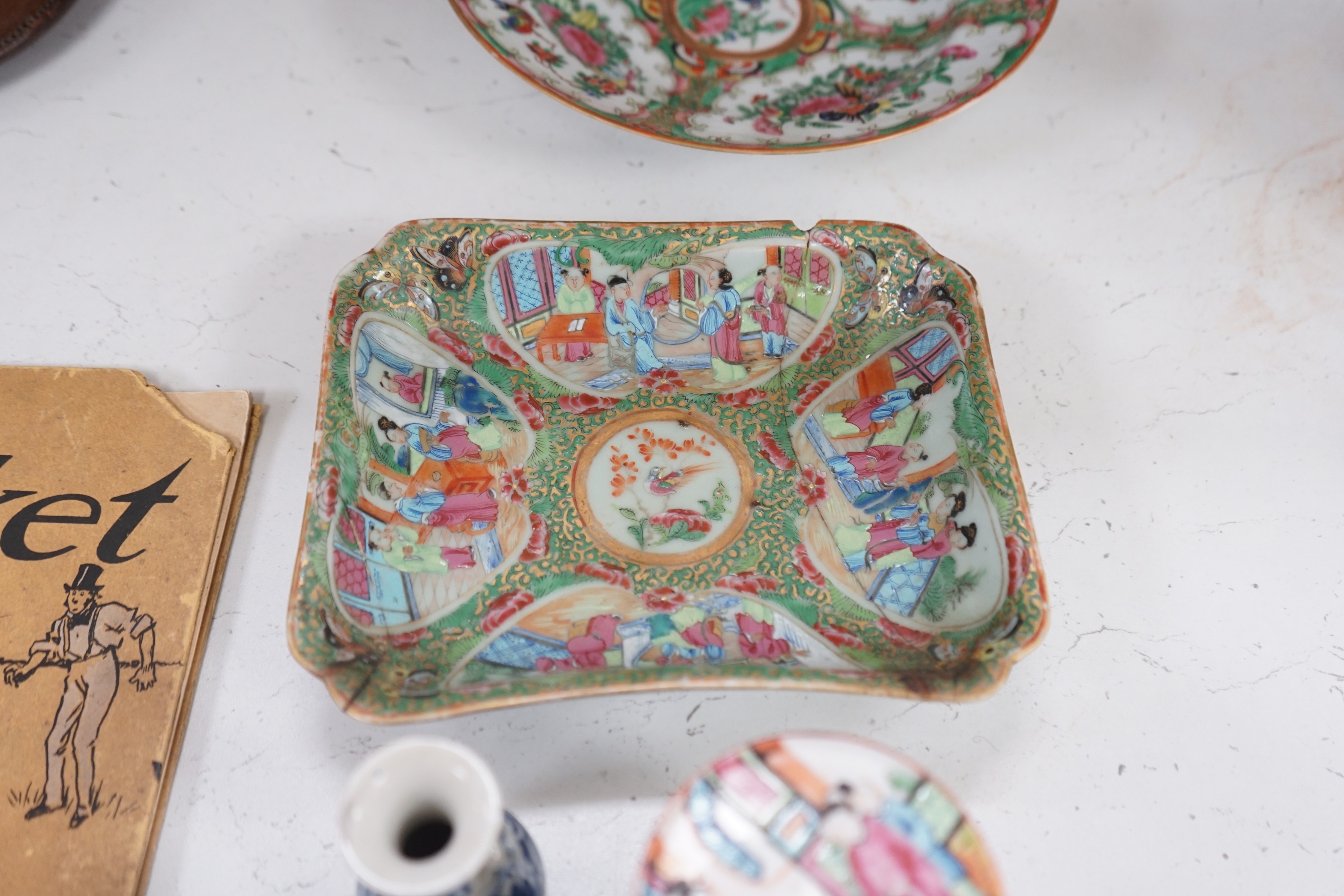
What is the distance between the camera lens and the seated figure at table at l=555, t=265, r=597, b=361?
4.17 ft

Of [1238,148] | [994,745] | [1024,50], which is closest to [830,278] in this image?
[1024,50]

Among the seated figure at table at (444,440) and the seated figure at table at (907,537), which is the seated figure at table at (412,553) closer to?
the seated figure at table at (444,440)

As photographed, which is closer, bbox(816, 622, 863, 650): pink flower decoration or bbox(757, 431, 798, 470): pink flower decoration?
bbox(816, 622, 863, 650): pink flower decoration

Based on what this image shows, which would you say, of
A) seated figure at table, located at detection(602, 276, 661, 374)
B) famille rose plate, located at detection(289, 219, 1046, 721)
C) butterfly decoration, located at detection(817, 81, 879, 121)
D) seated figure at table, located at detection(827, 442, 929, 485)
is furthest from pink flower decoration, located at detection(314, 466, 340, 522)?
butterfly decoration, located at detection(817, 81, 879, 121)

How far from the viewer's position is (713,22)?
40.7 inches

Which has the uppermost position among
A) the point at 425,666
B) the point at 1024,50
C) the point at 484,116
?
the point at 1024,50

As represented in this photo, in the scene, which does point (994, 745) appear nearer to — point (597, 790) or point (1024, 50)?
point (597, 790)

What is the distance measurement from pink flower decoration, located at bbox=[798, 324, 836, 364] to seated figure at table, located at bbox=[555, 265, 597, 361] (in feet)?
1.06

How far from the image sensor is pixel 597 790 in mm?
1102

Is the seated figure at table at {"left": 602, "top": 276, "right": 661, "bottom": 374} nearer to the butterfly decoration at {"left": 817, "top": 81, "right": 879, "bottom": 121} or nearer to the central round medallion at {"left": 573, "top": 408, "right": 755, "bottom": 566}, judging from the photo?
the central round medallion at {"left": 573, "top": 408, "right": 755, "bottom": 566}

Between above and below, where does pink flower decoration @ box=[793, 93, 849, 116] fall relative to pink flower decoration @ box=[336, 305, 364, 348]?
above

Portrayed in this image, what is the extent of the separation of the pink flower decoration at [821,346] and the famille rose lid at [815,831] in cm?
66

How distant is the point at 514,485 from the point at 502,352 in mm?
203

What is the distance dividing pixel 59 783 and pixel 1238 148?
2.12 metres
